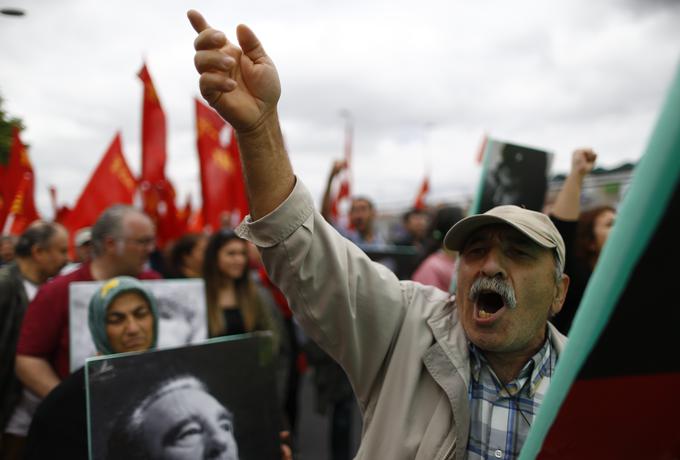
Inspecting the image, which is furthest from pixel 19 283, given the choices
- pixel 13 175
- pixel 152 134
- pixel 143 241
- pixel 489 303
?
pixel 13 175

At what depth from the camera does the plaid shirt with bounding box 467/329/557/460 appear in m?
1.29

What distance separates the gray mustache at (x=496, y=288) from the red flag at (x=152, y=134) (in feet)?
14.1

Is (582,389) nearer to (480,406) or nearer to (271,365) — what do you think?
(480,406)

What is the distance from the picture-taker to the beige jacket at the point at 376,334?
49.1 inches

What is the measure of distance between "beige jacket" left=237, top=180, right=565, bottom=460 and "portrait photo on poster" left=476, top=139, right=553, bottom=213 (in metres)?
0.95

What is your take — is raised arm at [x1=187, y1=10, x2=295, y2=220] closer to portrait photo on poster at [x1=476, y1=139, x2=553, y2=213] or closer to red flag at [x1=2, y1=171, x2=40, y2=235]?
portrait photo on poster at [x1=476, y1=139, x2=553, y2=213]

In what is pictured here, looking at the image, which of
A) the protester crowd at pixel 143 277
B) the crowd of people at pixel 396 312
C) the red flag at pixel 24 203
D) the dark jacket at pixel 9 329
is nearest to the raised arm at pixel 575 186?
the protester crowd at pixel 143 277

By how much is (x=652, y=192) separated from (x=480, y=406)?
2.81ft

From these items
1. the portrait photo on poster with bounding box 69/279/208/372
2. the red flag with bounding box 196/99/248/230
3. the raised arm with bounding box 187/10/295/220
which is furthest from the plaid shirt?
the red flag with bounding box 196/99/248/230

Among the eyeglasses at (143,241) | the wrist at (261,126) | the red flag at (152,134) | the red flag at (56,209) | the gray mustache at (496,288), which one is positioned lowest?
the red flag at (56,209)

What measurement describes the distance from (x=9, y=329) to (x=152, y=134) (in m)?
2.69

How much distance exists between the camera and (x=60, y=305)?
8.47 feet

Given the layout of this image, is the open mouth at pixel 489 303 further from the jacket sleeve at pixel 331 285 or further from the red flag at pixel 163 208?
the red flag at pixel 163 208

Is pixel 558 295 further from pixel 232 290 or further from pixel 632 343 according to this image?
pixel 232 290
